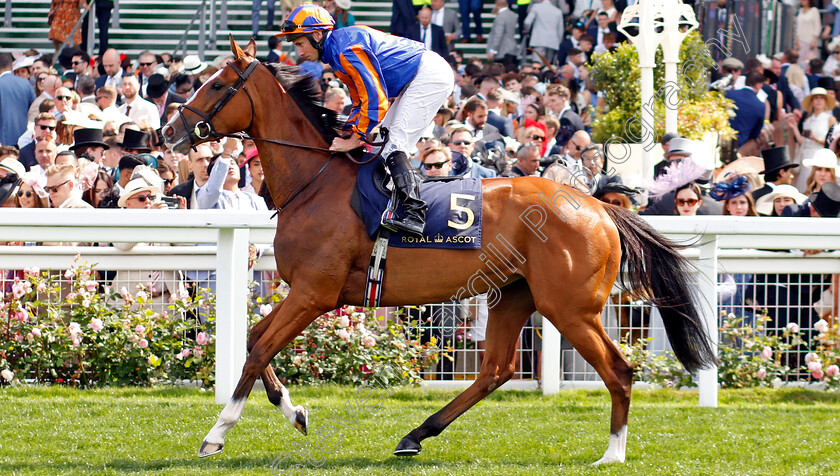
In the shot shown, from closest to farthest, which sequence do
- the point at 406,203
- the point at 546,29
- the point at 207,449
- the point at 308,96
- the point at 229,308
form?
the point at 207,449 → the point at 406,203 → the point at 308,96 → the point at 229,308 → the point at 546,29

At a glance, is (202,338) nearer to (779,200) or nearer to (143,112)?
(779,200)

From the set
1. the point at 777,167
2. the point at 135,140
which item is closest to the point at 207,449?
the point at 135,140

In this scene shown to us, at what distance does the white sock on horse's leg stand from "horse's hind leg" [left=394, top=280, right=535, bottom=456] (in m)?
0.66

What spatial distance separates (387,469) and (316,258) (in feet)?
3.27

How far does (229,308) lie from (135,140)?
366 centimetres

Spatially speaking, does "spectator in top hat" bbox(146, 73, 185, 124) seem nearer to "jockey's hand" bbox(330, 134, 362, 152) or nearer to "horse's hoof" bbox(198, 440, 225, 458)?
"jockey's hand" bbox(330, 134, 362, 152)

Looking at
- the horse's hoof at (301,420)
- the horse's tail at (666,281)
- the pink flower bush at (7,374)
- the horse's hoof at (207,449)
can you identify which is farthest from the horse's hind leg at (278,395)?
the pink flower bush at (7,374)

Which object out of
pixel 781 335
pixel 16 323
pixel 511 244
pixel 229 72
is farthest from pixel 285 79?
pixel 781 335

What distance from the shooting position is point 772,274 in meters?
6.47

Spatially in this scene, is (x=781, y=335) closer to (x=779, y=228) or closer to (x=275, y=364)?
(x=779, y=228)

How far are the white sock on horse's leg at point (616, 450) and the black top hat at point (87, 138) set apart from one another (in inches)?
241

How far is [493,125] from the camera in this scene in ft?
35.2

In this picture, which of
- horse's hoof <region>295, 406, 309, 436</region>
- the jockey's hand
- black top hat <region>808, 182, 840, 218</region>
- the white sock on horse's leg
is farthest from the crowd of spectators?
horse's hoof <region>295, 406, 309, 436</region>

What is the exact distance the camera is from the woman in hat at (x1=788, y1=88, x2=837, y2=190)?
37.4 ft
